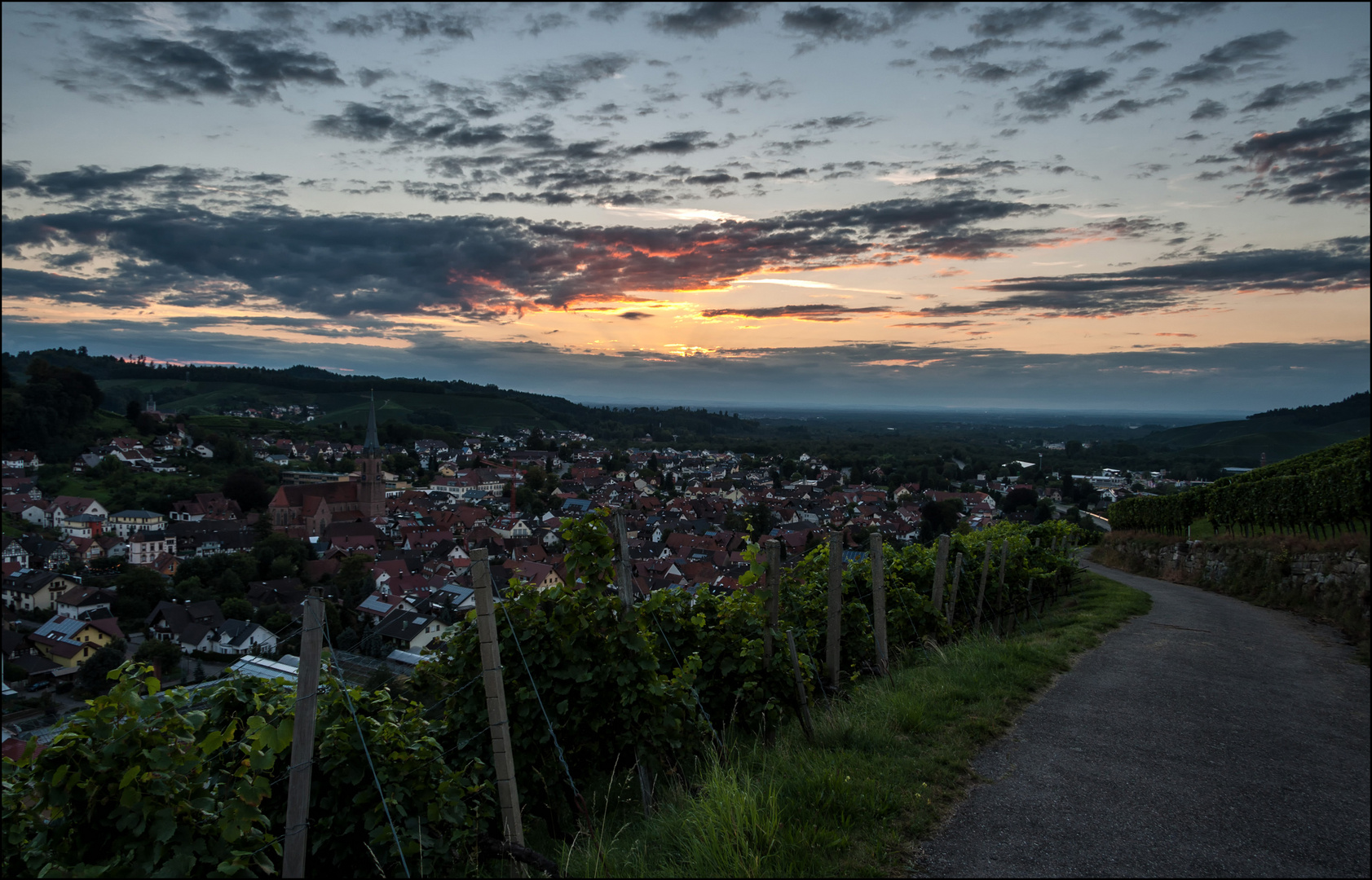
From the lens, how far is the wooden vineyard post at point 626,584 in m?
4.79

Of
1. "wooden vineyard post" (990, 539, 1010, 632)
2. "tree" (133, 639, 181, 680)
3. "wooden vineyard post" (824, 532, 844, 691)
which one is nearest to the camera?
"wooden vineyard post" (824, 532, 844, 691)

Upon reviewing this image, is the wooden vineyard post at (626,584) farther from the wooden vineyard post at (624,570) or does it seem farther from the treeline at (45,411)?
the treeline at (45,411)

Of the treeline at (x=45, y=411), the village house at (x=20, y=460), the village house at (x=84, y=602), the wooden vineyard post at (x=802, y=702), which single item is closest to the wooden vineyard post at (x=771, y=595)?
the wooden vineyard post at (x=802, y=702)

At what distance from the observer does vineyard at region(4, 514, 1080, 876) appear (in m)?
3.01

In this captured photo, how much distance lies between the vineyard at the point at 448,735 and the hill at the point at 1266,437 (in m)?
23.5

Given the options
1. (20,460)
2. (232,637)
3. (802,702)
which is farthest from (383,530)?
(802,702)

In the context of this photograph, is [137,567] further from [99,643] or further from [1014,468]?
[1014,468]

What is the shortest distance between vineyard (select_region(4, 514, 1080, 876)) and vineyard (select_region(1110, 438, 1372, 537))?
5.24 meters

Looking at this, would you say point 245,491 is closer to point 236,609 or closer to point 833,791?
point 236,609

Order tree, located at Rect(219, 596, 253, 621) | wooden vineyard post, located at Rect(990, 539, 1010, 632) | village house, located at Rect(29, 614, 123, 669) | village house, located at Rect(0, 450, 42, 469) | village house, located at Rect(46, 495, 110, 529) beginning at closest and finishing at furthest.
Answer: wooden vineyard post, located at Rect(990, 539, 1010, 632) < tree, located at Rect(219, 596, 253, 621) < village house, located at Rect(29, 614, 123, 669) < village house, located at Rect(46, 495, 110, 529) < village house, located at Rect(0, 450, 42, 469)

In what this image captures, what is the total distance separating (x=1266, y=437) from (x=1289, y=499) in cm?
3294

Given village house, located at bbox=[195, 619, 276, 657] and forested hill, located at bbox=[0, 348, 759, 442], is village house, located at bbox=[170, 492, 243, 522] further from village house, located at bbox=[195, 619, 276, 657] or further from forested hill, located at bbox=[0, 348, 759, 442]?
forested hill, located at bbox=[0, 348, 759, 442]

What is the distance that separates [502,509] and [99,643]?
3669 centimetres

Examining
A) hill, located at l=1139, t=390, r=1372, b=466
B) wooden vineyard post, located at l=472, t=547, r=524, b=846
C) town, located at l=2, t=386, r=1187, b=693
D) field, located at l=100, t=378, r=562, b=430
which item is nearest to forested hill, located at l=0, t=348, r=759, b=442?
field, located at l=100, t=378, r=562, b=430
